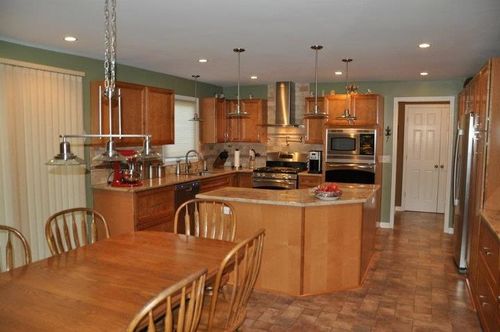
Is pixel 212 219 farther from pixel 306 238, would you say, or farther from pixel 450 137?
pixel 450 137

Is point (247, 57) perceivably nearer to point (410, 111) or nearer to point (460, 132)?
point (460, 132)

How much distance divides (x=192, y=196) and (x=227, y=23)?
8.92ft

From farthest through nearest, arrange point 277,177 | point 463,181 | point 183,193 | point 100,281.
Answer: point 277,177 < point 183,193 < point 463,181 < point 100,281

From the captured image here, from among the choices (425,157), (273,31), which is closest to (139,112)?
(273,31)

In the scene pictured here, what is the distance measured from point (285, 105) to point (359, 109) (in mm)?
1191

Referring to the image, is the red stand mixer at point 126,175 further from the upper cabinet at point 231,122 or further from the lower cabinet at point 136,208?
the upper cabinet at point 231,122

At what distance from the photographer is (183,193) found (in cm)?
509

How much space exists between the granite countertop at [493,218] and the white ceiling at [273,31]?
4.74ft

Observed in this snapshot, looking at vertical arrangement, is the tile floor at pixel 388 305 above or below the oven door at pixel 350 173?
below

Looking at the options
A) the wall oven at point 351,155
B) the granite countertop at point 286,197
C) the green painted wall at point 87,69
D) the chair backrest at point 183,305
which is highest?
the green painted wall at point 87,69

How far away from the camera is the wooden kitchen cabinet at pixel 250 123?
675 centimetres

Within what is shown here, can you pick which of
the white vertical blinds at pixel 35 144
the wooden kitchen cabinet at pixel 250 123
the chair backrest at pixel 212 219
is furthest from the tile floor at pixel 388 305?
the wooden kitchen cabinet at pixel 250 123

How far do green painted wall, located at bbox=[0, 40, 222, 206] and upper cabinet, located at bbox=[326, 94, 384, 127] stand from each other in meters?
2.30

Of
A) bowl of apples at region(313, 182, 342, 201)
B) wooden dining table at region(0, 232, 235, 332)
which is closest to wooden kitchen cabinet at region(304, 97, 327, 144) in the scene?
bowl of apples at region(313, 182, 342, 201)
